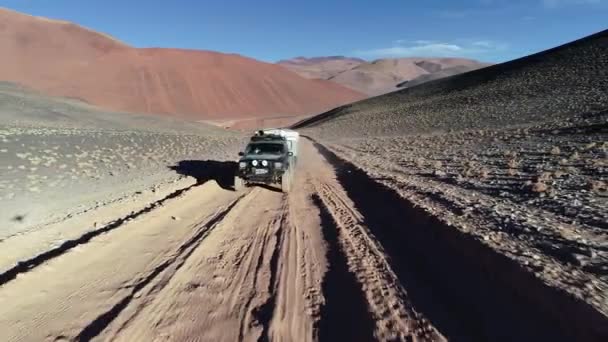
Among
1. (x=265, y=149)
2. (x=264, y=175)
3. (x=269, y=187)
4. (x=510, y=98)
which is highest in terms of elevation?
(x=510, y=98)

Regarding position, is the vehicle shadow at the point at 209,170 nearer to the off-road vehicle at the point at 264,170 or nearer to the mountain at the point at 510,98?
the off-road vehicle at the point at 264,170

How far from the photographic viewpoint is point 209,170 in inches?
765

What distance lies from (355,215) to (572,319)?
5.76 m

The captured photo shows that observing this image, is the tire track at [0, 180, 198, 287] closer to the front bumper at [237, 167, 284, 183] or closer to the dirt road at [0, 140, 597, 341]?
the dirt road at [0, 140, 597, 341]

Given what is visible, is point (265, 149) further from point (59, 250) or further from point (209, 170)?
point (59, 250)

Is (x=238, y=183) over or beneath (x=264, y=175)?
beneath

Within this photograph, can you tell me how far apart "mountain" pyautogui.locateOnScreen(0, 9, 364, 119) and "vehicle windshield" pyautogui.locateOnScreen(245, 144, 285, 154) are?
294ft

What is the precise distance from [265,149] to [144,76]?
11083 centimetres

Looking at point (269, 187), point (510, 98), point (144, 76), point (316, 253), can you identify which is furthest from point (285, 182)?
point (144, 76)

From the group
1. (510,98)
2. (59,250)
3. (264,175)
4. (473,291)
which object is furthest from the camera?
(510,98)

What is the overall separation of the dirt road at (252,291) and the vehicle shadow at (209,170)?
6.65 metres

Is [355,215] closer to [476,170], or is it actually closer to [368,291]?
[368,291]

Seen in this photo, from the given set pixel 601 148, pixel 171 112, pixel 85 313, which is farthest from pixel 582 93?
pixel 171 112

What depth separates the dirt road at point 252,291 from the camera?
471 cm
